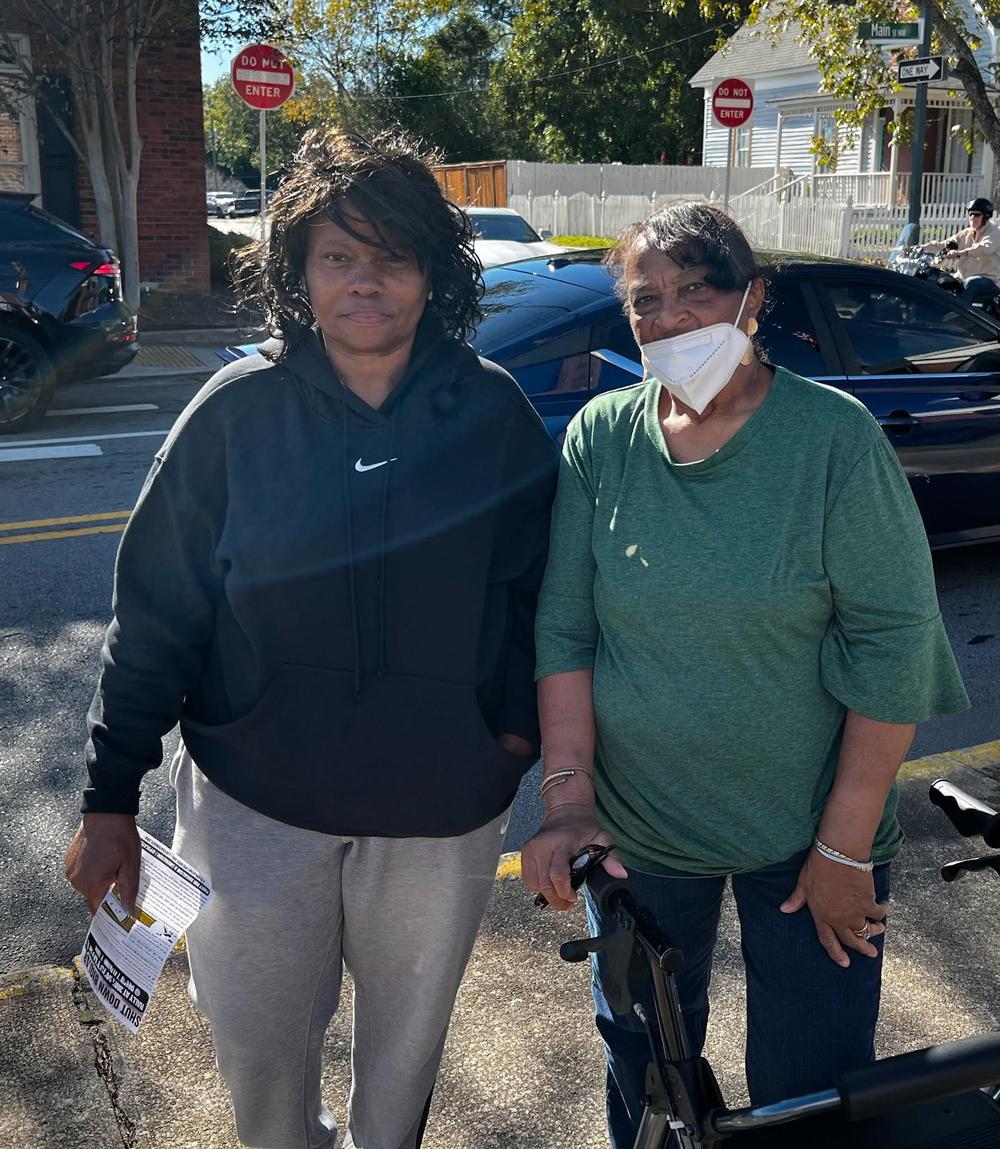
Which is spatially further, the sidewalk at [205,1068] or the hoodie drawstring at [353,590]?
the sidewalk at [205,1068]

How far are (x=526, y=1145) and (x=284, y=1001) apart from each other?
0.80m

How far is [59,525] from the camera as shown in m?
7.39

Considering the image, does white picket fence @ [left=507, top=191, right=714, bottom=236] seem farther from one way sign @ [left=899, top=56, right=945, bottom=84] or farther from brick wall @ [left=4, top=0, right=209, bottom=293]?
one way sign @ [left=899, top=56, right=945, bottom=84]

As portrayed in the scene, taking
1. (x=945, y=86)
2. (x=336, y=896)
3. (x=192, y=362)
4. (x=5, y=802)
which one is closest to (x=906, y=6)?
(x=192, y=362)

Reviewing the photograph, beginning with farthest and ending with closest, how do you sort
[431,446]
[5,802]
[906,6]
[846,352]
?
[906,6] → [846,352] → [5,802] → [431,446]

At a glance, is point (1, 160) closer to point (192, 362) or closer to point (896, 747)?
point (192, 362)

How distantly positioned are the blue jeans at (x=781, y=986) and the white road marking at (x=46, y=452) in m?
8.10

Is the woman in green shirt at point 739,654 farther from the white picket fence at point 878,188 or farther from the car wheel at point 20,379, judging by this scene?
the white picket fence at point 878,188

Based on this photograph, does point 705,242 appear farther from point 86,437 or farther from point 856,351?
point 86,437

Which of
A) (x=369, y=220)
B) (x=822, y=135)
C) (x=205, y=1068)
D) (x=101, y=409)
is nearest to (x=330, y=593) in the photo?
(x=369, y=220)

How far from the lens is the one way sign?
512 inches

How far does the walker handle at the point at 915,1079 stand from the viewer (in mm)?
1334

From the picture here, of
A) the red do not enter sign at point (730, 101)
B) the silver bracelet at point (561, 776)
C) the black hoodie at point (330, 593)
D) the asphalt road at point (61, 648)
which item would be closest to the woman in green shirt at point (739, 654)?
the silver bracelet at point (561, 776)

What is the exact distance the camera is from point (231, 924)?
2.05 metres
